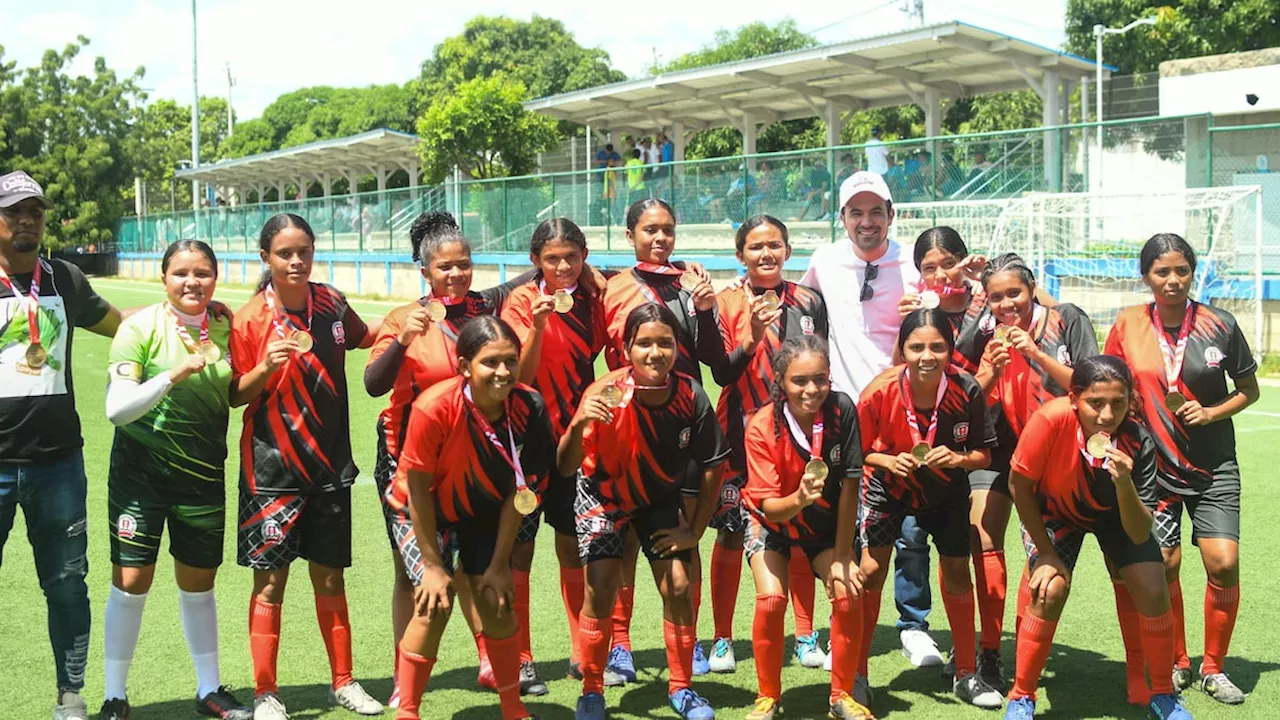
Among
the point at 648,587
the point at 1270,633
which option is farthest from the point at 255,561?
the point at 1270,633

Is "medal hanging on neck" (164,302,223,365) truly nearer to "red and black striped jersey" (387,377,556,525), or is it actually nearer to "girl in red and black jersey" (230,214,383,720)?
"girl in red and black jersey" (230,214,383,720)

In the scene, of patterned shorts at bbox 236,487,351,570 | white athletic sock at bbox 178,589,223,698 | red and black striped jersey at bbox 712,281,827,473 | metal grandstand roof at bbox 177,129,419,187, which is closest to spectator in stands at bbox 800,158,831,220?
red and black striped jersey at bbox 712,281,827,473

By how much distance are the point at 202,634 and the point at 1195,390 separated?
4.20 meters

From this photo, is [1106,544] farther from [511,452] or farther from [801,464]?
[511,452]

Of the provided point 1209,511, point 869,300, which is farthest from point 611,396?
point 1209,511

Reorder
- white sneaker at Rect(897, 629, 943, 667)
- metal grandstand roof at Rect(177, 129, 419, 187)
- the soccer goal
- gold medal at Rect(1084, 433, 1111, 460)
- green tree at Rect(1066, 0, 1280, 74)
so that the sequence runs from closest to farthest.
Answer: gold medal at Rect(1084, 433, 1111, 460) < white sneaker at Rect(897, 629, 943, 667) < the soccer goal < green tree at Rect(1066, 0, 1280, 74) < metal grandstand roof at Rect(177, 129, 419, 187)

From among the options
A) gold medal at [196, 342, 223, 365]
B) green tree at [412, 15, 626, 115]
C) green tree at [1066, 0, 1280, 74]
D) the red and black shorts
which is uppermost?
green tree at [412, 15, 626, 115]

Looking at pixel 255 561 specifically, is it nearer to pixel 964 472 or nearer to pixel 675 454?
pixel 675 454

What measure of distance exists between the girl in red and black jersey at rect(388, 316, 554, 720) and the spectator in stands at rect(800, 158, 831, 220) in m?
15.9

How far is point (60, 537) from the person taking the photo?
4.80m

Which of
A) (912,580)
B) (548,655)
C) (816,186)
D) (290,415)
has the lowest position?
(548,655)

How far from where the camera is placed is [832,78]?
24578 millimetres

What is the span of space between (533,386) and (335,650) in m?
1.37

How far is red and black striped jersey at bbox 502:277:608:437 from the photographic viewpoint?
5.38 metres
